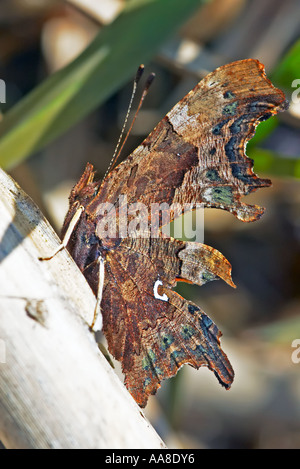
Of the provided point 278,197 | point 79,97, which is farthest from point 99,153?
point 278,197

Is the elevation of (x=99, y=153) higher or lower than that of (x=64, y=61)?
lower

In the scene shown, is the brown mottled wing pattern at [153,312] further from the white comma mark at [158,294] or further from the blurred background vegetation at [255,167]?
the blurred background vegetation at [255,167]

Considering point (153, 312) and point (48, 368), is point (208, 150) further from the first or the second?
point (48, 368)

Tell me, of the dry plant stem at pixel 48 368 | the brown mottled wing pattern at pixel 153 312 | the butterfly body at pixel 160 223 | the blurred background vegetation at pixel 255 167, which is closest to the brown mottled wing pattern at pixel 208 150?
the butterfly body at pixel 160 223

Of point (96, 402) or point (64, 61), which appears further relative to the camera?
point (64, 61)

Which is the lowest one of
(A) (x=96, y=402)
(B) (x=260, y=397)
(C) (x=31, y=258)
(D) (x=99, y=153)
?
(A) (x=96, y=402)

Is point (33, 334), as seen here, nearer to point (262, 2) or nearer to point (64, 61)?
point (64, 61)

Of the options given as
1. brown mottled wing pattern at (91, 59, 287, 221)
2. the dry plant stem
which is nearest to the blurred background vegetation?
brown mottled wing pattern at (91, 59, 287, 221)
